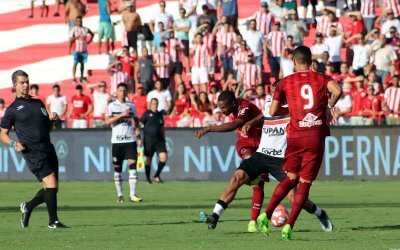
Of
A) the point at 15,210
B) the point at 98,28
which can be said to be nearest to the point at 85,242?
the point at 15,210

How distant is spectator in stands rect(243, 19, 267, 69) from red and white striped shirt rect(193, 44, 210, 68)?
1281 mm

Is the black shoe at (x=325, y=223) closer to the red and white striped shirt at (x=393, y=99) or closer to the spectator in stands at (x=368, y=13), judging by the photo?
the red and white striped shirt at (x=393, y=99)

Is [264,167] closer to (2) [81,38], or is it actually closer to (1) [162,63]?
(1) [162,63]

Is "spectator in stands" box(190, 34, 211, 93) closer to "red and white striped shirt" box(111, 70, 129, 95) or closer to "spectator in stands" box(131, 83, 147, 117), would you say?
"spectator in stands" box(131, 83, 147, 117)

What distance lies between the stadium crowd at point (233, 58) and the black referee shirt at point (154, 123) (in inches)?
61.8

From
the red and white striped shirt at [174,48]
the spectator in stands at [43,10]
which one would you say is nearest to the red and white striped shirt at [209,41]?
the red and white striped shirt at [174,48]

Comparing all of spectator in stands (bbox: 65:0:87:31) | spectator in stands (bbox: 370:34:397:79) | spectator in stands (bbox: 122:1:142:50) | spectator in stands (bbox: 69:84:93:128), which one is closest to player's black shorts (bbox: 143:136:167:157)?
spectator in stands (bbox: 69:84:93:128)

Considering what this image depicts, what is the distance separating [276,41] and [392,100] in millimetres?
4619

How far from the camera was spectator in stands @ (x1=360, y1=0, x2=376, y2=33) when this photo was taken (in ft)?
115

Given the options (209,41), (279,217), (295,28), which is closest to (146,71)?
(209,41)

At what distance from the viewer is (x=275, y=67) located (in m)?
34.7

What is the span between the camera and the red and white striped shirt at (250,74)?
33938 millimetres

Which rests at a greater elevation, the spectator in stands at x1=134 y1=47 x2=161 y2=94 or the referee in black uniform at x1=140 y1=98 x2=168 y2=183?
the spectator in stands at x1=134 y1=47 x2=161 y2=94

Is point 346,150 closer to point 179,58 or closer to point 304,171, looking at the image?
point 179,58
